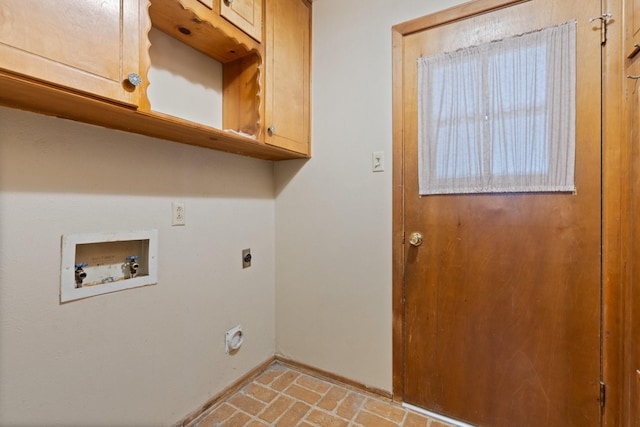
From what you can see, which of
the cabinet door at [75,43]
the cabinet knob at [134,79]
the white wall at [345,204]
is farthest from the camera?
the white wall at [345,204]

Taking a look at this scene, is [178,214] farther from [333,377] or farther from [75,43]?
[333,377]

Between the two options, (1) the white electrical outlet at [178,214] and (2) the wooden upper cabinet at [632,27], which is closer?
(2) the wooden upper cabinet at [632,27]

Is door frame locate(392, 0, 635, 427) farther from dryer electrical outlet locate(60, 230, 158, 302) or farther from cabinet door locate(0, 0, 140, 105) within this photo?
dryer electrical outlet locate(60, 230, 158, 302)

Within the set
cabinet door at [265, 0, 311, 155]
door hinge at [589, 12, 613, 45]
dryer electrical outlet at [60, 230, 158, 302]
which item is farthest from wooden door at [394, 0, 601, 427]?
dryer electrical outlet at [60, 230, 158, 302]

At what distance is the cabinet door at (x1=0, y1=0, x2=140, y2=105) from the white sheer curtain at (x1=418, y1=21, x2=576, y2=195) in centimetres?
122

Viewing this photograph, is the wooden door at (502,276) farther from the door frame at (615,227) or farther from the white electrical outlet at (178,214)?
the white electrical outlet at (178,214)

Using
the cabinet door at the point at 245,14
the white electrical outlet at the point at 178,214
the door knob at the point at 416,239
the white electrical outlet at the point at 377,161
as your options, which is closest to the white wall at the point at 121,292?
the white electrical outlet at the point at 178,214

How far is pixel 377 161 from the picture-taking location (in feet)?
5.06

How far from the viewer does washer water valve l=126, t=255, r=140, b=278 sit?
120cm

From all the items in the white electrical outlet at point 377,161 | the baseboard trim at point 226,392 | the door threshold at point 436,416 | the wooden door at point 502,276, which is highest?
the white electrical outlet at point 377,161

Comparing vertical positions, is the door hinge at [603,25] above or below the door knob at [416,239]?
above

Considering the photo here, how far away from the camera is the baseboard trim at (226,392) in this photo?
138cm

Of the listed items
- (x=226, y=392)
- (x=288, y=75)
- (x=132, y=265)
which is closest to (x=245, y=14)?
(x=288, y=75)

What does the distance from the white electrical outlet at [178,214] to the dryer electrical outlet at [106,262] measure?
10 centimetres
